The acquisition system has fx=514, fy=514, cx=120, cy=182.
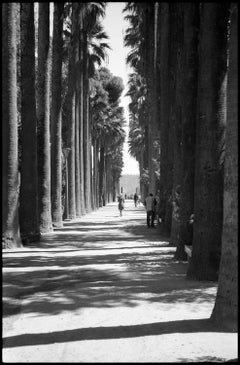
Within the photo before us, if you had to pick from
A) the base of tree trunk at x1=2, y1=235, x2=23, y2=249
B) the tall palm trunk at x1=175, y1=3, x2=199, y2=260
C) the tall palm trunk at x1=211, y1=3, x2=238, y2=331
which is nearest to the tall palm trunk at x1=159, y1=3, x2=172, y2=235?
the base of tree trunk at x1=2, y1=235, x2=23, y2=249

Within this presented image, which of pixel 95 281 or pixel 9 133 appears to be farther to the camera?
pixel 9 133

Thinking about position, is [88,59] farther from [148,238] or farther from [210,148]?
[210,148]

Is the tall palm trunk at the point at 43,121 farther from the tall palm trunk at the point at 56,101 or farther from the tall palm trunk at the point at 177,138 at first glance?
the tall palm trunk at the point at 177,138

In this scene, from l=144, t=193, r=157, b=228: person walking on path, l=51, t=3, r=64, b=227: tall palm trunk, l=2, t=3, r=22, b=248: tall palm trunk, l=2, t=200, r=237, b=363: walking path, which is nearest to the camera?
l=2, t=200, r=237, b=363: walking path

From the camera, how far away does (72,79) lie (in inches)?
1169

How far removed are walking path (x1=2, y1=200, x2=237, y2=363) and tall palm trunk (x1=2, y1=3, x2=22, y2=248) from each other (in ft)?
6.66

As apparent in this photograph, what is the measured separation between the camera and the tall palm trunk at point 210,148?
30.4 ft

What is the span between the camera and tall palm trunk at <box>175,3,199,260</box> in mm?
12148

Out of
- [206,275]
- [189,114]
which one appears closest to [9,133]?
[189,114]

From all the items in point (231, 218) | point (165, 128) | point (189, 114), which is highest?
point (165, 128)

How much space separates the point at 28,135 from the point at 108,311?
11200 millimetres

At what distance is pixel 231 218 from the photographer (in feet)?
21.1

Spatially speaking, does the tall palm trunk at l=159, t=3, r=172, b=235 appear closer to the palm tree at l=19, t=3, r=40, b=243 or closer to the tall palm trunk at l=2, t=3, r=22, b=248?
the palm tree at l=19, t=3, r=40, b=243

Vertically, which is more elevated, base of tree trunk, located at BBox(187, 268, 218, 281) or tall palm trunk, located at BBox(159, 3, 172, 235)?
tall palm trunk, located at BBox(159, 3, 172, 235)
